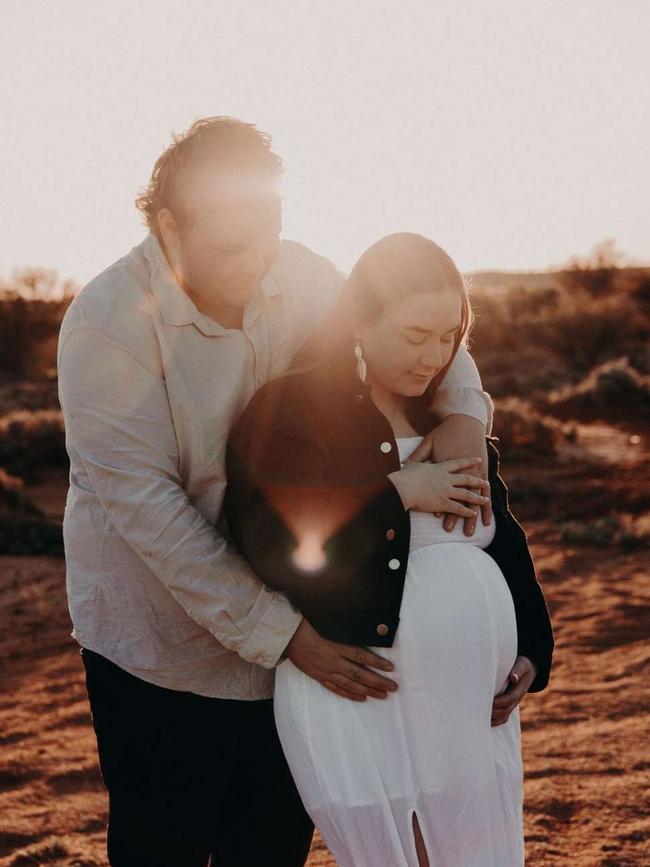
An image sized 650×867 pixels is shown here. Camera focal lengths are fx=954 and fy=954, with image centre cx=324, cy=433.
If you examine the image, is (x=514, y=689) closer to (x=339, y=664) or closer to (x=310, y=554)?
(x=339, y=664)

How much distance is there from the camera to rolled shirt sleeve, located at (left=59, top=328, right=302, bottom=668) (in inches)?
76.0

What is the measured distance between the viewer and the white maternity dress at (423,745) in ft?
6.24

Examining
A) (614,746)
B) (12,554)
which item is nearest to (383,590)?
(614,746)

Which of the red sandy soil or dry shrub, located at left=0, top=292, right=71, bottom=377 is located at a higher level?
the red sandy soil

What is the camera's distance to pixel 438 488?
2016mm

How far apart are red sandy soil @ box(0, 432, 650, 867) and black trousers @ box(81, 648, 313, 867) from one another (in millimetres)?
135

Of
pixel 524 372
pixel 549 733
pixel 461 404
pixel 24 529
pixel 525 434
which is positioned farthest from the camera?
pixel 524 372

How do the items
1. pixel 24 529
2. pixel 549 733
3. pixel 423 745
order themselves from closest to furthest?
pixel 423 745 < pixel 549 733 < pixel 24 529

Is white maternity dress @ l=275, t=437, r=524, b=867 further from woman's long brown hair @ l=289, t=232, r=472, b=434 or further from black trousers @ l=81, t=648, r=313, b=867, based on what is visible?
woman's long brown hair @ l=289, t=232, r=472, b=434

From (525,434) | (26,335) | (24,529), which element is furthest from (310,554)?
(26,335)

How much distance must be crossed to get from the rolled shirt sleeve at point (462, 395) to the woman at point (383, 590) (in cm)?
23

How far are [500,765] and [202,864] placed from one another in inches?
32.2

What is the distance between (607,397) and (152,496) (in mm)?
15073

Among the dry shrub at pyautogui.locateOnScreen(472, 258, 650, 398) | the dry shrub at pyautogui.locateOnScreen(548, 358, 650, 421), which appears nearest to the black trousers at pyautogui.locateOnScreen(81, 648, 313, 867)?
the dry shrub at pyautogui.locateOnScreen(548, 358, 650, 421)
